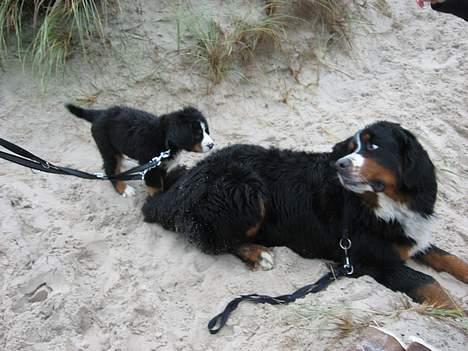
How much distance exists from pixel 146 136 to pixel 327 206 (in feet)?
5.02

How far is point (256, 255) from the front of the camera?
12.8 feet

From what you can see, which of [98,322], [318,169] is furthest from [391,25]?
[98,322]

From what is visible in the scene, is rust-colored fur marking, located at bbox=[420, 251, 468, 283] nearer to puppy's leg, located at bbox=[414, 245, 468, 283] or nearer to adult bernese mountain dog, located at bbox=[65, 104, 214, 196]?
puppy's leg, located at bbox=[414, 245, 468, 283]

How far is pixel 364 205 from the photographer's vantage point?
11.9ft

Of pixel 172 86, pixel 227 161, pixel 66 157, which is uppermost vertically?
pixel 227 161

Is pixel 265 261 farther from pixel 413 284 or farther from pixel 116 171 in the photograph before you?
pixel 116 171

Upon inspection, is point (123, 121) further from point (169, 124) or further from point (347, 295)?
point (347, 295)

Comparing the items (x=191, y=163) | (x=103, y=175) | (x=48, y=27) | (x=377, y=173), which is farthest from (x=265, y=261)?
(x=48, y=27)

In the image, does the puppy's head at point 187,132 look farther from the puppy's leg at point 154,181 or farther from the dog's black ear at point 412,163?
the dog's black ear at point 412,163

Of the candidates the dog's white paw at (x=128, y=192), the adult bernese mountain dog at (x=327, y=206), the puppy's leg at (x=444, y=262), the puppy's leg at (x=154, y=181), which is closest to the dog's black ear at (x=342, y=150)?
the adult bernese mountain dog at (x=327, y=206)

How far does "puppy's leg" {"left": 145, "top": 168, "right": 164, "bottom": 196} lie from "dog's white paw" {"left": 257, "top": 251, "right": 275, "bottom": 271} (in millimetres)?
1089

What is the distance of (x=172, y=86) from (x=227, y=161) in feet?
6.09

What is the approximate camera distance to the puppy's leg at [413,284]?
3447 mm

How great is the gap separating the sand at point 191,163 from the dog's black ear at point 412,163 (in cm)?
71
